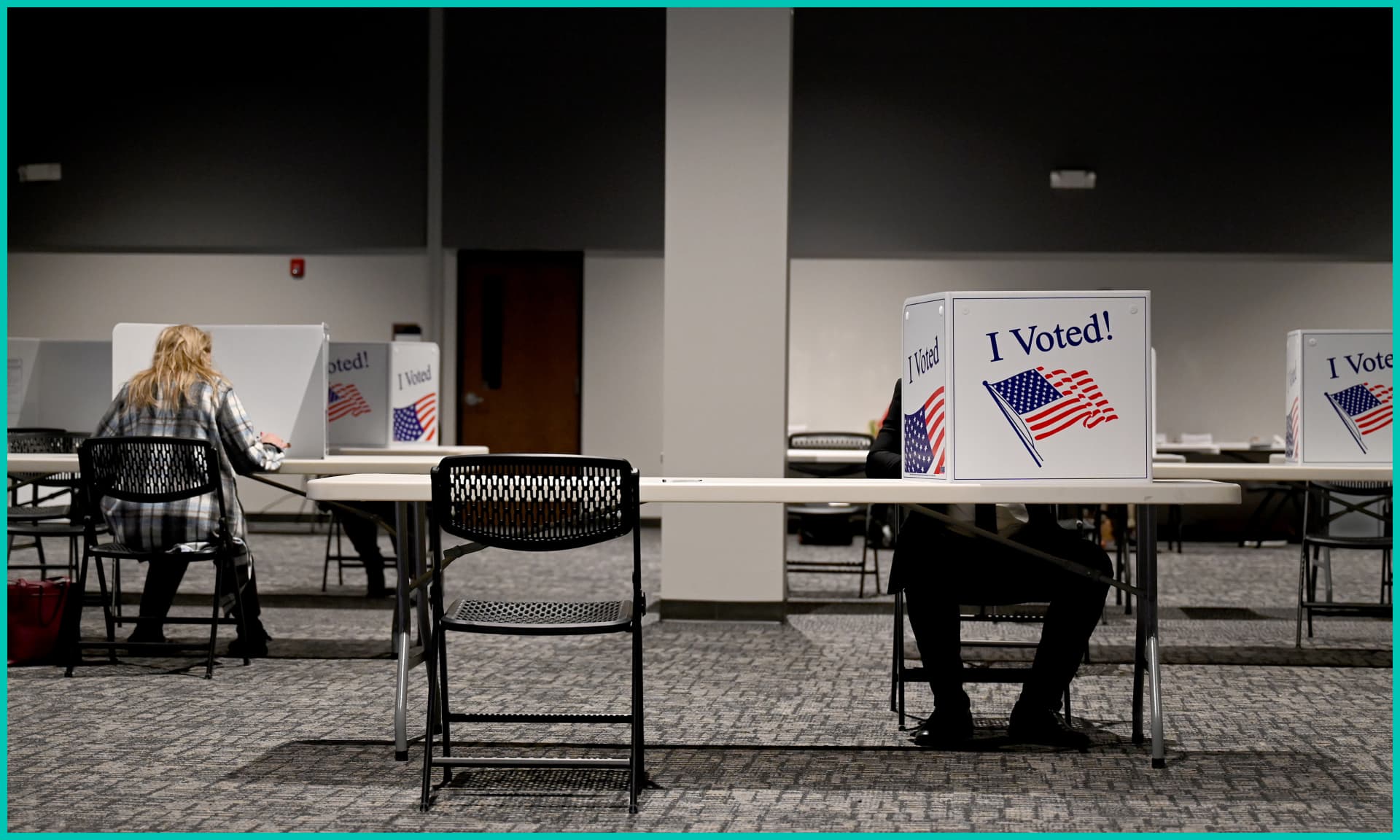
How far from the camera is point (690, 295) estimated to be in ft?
18.0

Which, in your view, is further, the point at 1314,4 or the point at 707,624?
the point at 1314,4

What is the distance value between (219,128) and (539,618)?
338 inches

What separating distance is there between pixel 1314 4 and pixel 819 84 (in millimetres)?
3668

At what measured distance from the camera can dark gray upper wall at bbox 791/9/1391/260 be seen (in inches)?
385

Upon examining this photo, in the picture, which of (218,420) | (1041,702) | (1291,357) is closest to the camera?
(1041,702)

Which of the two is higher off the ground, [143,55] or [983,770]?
[143,55]

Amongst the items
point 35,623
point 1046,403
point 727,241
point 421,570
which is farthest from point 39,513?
point 1046,403

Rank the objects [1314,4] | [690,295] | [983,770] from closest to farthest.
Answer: [983,770]
[690,295]
[1314,4]

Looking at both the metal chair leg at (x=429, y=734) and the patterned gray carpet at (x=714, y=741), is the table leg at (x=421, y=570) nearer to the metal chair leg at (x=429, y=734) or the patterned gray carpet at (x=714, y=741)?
the patterned gray carpet at (x=714, y=741)

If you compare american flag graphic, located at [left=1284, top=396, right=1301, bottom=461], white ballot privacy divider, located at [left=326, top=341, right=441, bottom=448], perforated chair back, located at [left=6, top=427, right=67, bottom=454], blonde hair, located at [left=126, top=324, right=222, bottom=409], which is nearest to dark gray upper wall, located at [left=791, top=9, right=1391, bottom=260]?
white ballot privacy divider, located at [left=326, top=341, right=441, bottom=448]

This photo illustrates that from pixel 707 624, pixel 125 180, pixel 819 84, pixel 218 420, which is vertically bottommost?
pixel 707 624

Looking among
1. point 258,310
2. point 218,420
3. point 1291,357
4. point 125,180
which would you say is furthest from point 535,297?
point 1291,357

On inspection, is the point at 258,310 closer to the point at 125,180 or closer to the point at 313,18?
the point at 125,180

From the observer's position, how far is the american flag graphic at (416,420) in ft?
20.2
